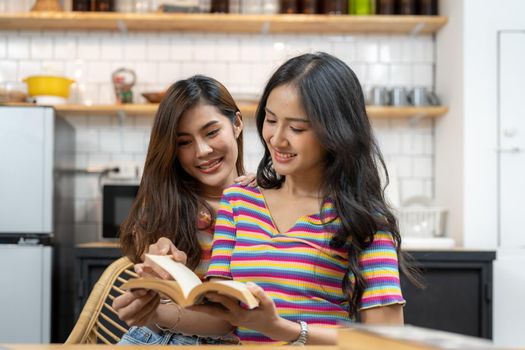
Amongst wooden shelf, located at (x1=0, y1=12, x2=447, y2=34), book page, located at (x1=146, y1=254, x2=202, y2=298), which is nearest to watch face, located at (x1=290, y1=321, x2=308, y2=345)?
book page, located at (x1=146, y1=254, x2=202, y2=298)

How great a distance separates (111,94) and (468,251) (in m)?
2.22

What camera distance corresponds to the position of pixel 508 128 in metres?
4.11

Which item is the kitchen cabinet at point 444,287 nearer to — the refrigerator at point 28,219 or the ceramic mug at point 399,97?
the refrigerator at point 28,219

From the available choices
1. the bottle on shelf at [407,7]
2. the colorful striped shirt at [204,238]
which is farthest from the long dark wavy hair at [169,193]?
the bottle on shelf at [407,7]

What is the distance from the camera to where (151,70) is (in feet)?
15.0

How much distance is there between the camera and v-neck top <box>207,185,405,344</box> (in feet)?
5.16

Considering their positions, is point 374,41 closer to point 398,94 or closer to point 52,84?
point 398,94

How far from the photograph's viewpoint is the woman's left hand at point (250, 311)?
130 cm

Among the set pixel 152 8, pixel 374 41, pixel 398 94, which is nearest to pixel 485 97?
pixel 398 94

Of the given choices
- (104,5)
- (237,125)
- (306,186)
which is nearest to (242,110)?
(104,5)

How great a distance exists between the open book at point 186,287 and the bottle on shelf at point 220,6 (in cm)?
320

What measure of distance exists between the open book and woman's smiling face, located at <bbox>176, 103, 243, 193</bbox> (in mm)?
654

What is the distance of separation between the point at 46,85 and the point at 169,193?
8.32 feet

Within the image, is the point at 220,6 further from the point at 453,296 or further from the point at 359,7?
the point at 453,296
